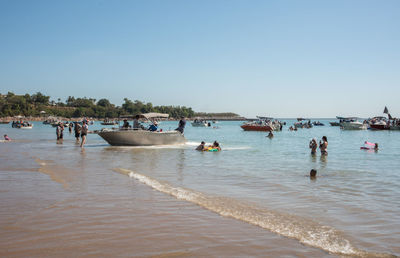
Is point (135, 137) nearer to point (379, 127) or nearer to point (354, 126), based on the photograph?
point (354, 126)

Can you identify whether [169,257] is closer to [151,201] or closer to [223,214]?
[223,214]

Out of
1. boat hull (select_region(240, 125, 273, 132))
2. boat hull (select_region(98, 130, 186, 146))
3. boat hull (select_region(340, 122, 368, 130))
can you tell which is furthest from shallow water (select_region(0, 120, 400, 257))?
boat hull (select_region(340, 122, 368, 130))

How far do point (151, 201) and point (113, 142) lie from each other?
17.6m

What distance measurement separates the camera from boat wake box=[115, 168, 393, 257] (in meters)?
5.56

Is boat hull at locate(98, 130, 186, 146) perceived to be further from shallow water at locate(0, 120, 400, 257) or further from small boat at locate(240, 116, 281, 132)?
small boat at locate(240, 116, 281, 132)

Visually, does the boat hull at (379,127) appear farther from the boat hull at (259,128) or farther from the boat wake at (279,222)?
the boat wake at (279,222)

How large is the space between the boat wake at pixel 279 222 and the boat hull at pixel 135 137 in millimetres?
15110

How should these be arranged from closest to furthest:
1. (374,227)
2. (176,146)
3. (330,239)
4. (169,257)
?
(169,257) < (330,239) < (374,227) < (176,146)

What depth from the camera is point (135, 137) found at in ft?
81.4

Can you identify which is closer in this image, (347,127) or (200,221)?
(200,221)

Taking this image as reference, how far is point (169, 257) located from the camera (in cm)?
489

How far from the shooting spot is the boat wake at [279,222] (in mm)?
5559

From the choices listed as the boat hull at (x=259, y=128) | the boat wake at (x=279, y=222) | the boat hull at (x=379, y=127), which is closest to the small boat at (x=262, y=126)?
the boat hull at (x=259, y=128)

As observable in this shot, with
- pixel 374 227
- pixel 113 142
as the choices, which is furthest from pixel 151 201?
pixel 113 142
